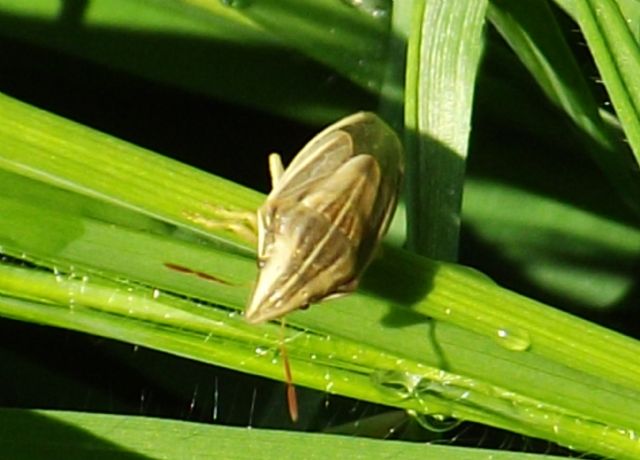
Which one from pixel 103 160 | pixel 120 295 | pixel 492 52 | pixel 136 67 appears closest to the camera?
pixel 103 160

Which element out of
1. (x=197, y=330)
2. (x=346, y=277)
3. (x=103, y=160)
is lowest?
(x=197, y=330)

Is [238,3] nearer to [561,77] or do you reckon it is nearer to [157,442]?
[561,77]

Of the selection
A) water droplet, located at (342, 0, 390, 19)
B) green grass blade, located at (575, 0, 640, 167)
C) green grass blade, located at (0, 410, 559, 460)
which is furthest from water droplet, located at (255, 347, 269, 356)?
water droplet, located at (342, 0, 390, 19)

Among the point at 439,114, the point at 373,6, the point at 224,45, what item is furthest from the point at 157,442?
the point at 373,6

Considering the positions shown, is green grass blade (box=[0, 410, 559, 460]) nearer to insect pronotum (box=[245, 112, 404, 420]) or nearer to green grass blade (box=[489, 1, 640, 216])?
insect pronotum (box=[245, 112, 404, 420])

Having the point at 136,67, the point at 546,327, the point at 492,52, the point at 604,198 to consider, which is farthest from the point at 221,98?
the point at 546,327

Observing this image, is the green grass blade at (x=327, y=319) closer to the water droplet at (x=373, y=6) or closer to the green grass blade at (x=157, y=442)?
the green grass blade at (x=157, y=442)

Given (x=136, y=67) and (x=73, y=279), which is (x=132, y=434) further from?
(x=136, y=67)

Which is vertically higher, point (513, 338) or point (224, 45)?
point (224, 45)
